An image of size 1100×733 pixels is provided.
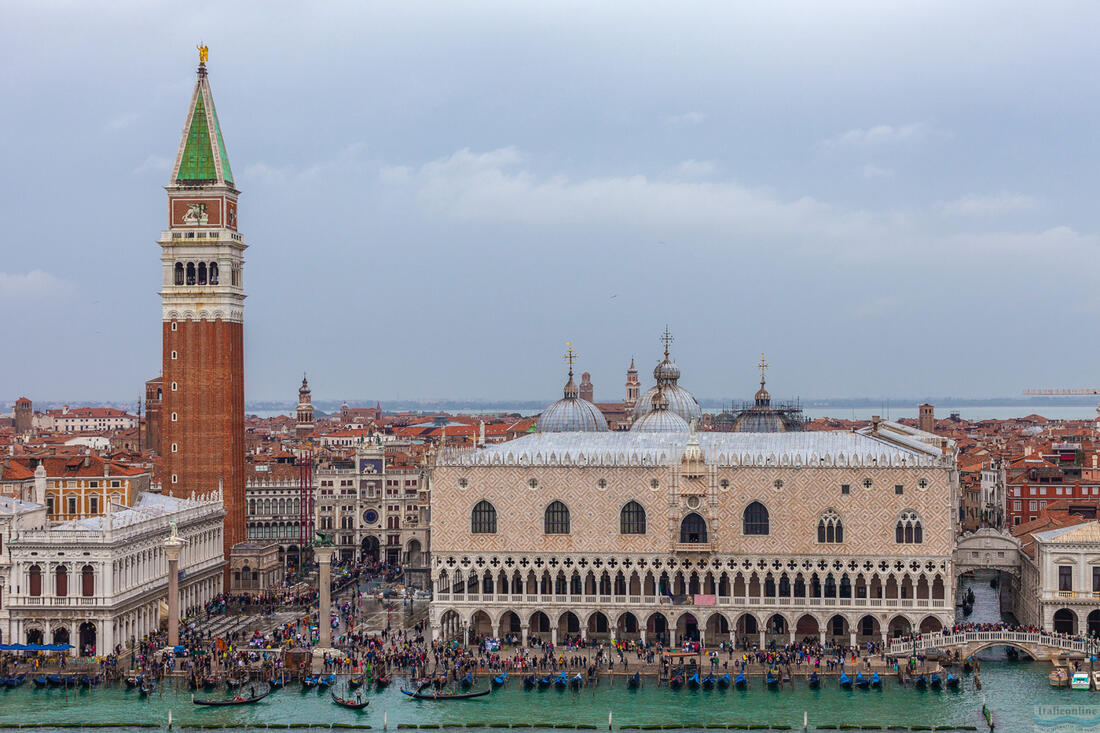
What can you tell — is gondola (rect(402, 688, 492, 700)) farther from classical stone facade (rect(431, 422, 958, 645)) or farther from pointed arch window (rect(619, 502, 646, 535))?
pointed arch window (rect(619, 502, 646, 535))

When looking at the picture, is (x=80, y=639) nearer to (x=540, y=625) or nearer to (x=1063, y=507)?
(x=540, y=625)

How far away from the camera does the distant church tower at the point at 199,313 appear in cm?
8000

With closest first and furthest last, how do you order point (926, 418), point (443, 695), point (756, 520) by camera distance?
1. point (443, 695)
2. point (756, 520)
3. point (926, 418)

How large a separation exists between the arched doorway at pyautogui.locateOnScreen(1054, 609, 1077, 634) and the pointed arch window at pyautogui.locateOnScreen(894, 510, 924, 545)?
21.5ft

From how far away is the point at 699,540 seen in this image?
63906 mm

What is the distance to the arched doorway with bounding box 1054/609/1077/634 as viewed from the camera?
62469 millimetres

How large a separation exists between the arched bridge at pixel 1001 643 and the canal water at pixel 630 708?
5.32ft

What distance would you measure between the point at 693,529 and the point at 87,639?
25.7m

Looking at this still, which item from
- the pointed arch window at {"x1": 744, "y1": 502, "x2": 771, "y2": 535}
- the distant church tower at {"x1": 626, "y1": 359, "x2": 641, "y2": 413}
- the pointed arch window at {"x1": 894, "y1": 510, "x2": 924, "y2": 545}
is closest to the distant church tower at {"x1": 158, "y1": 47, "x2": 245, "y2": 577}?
the pointed arch window at {"x1": 744, "y1": 502, "x2": 771, "y2": 535}

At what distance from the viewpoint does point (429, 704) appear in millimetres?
56125

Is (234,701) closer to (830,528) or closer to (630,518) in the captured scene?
(630,518)

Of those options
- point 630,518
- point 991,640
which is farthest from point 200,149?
point 991,640

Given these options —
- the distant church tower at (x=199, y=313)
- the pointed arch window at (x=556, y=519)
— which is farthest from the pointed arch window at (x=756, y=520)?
the distant church tower at (x=199, y=313)

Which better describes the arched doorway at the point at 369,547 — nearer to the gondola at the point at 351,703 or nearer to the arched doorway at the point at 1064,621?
the gondola at the point at 351,703
